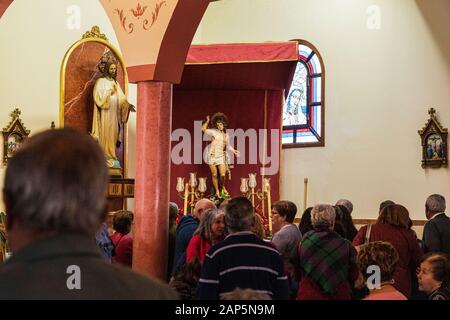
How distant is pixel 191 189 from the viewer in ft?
40.7

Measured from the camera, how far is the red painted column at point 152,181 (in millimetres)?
7191

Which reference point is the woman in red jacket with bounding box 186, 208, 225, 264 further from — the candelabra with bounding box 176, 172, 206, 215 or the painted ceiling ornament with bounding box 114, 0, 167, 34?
the candelabra with bounding box 176, 172, 206, 215

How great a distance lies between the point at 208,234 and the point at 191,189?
6.88m

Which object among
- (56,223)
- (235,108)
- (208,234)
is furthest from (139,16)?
(235,108)

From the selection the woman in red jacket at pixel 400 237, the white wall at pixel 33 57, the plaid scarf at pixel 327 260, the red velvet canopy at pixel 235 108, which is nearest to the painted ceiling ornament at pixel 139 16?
the woman in red jacket at pixel 400 237

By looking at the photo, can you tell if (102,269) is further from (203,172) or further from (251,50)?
(203,172)

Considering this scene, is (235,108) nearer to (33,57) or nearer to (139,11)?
(33,57)

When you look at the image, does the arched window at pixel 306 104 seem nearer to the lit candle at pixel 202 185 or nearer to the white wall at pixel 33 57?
the lit candle at pixel 202 185

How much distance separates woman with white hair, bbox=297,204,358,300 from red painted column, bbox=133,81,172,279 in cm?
218

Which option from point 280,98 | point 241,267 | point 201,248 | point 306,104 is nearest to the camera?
point 241,267

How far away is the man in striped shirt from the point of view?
433 cm
